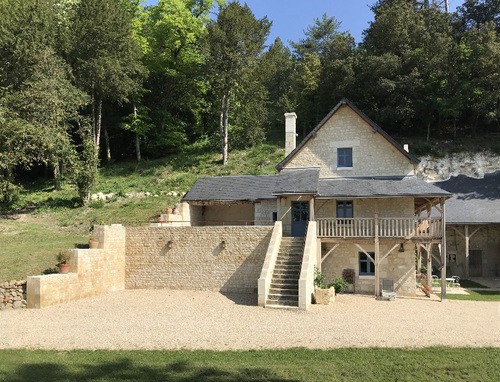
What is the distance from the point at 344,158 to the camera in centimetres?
2081

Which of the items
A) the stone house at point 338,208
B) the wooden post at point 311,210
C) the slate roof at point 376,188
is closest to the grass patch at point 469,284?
the stone house at point 338,208

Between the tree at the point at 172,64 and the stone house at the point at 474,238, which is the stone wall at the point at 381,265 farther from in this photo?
the tree at the point at 172,64

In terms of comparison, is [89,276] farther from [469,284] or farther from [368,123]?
[469,284]

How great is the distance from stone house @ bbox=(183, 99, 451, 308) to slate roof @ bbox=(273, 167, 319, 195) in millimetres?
45

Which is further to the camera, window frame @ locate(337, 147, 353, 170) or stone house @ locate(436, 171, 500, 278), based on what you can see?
stone house @ locate(436, 171, 500, 278)

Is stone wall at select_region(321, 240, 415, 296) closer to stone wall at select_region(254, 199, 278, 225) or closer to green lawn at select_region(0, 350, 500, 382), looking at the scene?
stone wall at select_region(254, 199, 278, 225)

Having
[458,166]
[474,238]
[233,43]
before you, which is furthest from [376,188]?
[458,166]

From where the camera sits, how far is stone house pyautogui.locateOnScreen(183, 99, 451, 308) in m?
16.9

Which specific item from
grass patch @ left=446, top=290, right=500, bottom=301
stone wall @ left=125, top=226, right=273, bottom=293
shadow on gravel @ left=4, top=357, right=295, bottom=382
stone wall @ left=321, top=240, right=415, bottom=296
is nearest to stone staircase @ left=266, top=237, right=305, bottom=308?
stone wall @ left=125, top=226, right=273, bottom=293

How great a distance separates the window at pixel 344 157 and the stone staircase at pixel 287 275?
212 inches

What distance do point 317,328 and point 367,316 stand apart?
2.54m

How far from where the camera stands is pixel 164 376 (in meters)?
7.84

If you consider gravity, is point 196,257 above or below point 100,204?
below

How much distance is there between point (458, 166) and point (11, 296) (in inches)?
1281
